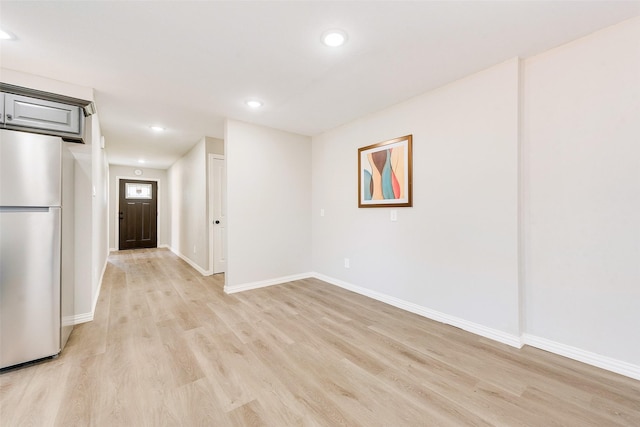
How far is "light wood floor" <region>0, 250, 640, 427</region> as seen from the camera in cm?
142

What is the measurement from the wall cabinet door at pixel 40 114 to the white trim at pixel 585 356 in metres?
4.27

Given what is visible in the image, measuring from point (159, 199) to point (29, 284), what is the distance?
254 inches

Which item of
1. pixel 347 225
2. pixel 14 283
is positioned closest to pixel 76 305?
pixel 14 283

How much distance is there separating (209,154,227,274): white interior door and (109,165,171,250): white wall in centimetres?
378

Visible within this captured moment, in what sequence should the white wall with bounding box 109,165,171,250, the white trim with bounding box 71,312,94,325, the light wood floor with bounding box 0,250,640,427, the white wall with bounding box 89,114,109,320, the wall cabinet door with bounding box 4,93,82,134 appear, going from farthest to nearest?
the white wall with bounding box 109,165,171,250
the white wall with bounding box 89,114,109,320
the white trim with bounding box 71,312,94,325
the wall cabinet door with bounding box 4,93,82,134
the light wood floor with bounding box 0,250,640,427

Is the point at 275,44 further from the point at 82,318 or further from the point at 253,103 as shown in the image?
the point at 82,318

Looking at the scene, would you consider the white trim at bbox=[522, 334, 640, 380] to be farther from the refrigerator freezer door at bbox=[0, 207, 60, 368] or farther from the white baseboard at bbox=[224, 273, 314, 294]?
the refrigerator freezer door at bbox=[0, 207, 60, 368]

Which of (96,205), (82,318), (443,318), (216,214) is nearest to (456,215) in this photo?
(443,318)

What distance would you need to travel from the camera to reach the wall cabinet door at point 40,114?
78.7 inches

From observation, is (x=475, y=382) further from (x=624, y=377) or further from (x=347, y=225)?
(x=347, y=225)

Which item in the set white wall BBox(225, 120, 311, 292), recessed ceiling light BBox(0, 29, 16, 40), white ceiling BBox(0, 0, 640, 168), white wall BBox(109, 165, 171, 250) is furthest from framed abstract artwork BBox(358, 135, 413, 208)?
white wall BBox(109, 165, 171, 250)

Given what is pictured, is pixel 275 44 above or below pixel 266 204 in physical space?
above

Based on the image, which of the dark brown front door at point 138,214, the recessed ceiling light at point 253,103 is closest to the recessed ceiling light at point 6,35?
the recessed ceiling light at point 253,103

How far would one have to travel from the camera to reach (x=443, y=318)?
8.55 feet
